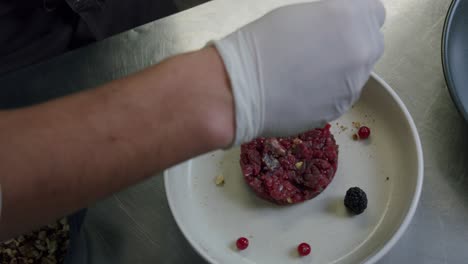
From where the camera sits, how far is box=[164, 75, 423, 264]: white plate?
0.68 metres

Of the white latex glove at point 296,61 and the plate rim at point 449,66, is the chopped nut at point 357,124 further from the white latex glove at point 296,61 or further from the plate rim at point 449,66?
the white latex glove at point 296,61

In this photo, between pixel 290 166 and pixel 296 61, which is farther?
pixel 290 166

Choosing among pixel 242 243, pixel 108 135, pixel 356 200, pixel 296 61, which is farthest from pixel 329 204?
pixel 108 135

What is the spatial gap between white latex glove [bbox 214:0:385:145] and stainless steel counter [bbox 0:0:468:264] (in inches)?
12.9

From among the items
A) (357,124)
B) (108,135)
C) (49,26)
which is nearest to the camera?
(108,135)

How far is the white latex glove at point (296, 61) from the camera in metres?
0.50

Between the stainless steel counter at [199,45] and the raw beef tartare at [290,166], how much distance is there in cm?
17

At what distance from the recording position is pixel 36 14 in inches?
36.1

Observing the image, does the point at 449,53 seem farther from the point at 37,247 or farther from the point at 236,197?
the point at 37,247

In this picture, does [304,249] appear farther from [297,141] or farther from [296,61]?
[296,61]

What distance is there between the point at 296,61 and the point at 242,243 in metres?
0.32

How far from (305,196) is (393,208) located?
14 cm

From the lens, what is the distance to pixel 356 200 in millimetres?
678

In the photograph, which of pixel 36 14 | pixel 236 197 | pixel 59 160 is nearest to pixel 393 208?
pixel 236 197
